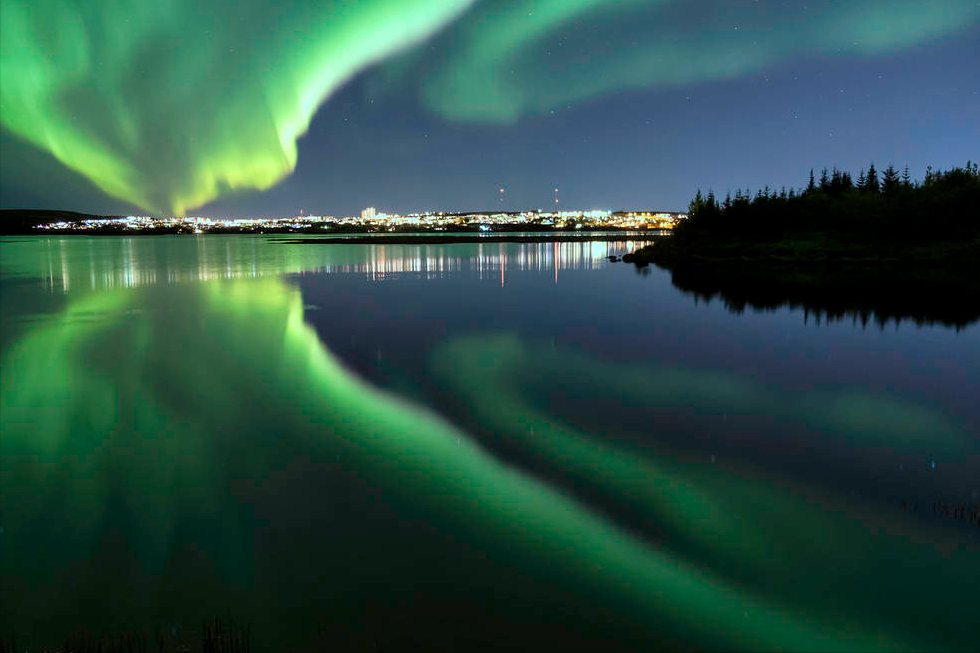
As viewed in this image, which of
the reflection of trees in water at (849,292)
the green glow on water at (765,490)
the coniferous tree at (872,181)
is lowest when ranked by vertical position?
the green glow on water at (765,490)

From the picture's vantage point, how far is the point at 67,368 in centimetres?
2000

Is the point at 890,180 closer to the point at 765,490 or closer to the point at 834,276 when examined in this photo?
the point at 834,276

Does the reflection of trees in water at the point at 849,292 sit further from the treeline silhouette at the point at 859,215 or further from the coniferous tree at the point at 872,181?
the coniferous tree at the point at 872,181

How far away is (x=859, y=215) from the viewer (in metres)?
70.2

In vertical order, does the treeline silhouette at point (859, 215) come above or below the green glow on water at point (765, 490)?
above

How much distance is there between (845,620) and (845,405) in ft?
33.6

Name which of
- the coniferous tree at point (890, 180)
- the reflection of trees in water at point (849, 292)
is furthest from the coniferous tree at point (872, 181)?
the reflection of trees in water at point (849, 292)

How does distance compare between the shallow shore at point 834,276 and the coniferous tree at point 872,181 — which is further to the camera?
the coniferous tree at point 872,181

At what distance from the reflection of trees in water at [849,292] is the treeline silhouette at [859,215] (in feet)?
51.7

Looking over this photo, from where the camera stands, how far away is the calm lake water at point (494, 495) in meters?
7.18

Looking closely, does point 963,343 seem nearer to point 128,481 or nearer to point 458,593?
point 458,593

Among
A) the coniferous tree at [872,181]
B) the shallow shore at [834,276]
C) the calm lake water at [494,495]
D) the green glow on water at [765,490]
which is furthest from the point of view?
the coniferous tree at [872,181]

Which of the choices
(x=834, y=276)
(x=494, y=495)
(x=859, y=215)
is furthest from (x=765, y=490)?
(x=859, y=215)

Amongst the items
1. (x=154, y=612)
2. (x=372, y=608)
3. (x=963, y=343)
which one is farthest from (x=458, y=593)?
(x=963, y=343)
